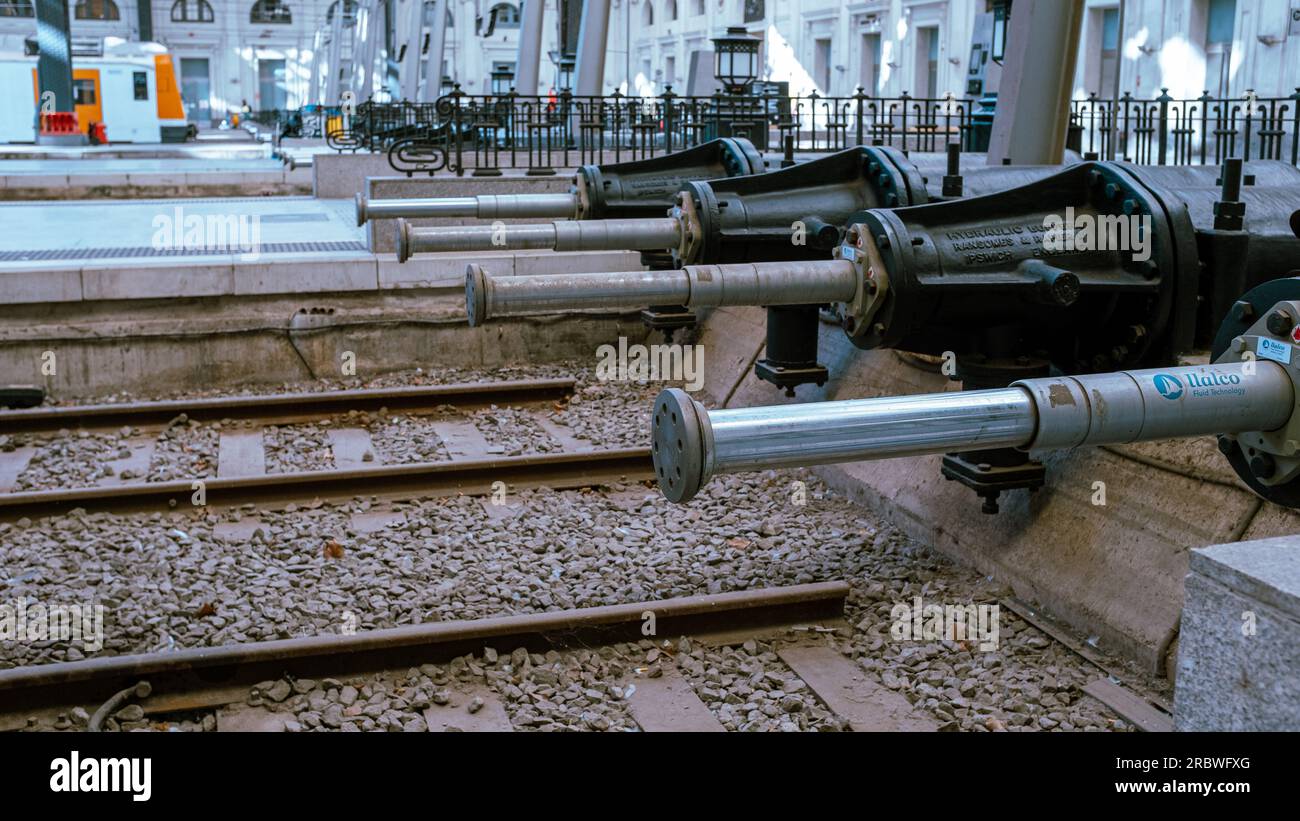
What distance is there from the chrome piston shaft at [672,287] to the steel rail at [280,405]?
4.36m

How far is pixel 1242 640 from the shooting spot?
95.4 inches

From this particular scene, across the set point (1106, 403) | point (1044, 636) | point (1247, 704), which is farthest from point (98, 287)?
point (1247, 704)

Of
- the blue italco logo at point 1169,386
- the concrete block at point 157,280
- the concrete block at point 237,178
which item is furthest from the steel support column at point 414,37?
the blue italco logo at point 1169,386

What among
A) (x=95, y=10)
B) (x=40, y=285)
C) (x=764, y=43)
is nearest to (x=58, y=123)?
(x=40, y=285)

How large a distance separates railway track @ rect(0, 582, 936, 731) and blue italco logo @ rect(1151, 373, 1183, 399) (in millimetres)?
1477

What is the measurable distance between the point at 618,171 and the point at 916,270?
3.33 metres

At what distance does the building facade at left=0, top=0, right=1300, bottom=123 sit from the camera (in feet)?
81.4

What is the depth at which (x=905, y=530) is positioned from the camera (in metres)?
6.48

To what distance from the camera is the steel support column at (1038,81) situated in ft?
29.1

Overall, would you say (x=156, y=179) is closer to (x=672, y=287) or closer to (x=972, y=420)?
(x=672, y=287)

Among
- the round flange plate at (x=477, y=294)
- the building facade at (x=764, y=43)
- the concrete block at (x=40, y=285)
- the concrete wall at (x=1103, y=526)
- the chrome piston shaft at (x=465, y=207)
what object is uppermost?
the building facade at (x=764, y=43)

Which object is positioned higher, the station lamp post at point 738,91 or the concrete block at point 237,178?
the station lamp post at point 738,91

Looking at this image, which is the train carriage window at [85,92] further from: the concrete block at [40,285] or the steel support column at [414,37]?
the concrete block at [40,285]

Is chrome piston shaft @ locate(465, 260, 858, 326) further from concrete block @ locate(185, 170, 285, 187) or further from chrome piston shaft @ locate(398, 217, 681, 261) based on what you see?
concrete block @ locate(185, 170, 285, 187)
